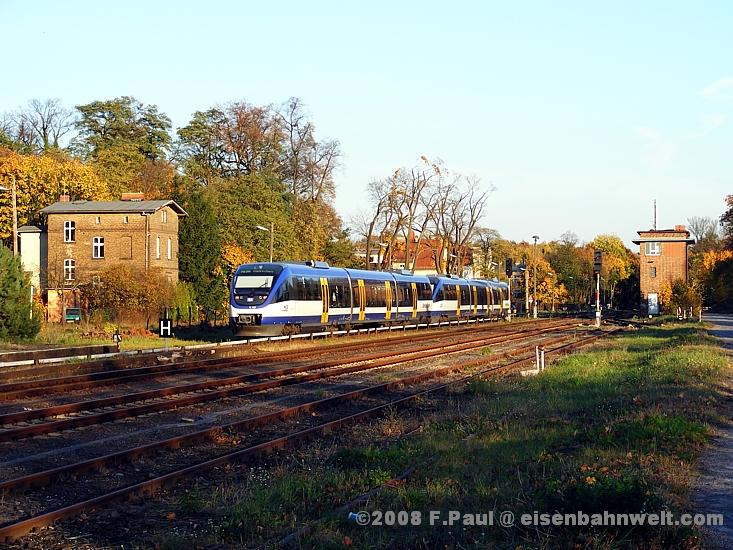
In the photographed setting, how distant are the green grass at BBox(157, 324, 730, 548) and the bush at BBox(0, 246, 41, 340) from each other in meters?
21.0

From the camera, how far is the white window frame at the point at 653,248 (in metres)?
94.8

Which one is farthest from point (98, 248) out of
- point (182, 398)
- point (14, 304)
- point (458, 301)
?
point (182, 398)

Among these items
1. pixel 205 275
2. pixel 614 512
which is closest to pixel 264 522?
pixel 614 512

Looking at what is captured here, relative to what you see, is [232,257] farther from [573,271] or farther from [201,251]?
[573,271]

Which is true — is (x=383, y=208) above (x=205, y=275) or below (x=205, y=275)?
above

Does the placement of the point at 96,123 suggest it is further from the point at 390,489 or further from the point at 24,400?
the point at 390,489

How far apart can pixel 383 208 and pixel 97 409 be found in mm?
65487

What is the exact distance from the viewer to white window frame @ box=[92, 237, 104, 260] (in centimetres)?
5588

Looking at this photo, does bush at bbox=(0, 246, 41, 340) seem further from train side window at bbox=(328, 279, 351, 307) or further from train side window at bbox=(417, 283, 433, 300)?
train side window at bbox=(417, 283, 433, 300)

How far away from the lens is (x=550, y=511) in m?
7.21

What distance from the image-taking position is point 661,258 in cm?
9475

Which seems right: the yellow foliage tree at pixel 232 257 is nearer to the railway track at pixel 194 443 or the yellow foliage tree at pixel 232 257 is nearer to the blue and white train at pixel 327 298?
the blue and white train at pixel 327 298

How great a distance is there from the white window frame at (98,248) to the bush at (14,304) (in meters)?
22.6

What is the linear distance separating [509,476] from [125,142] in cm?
7256
